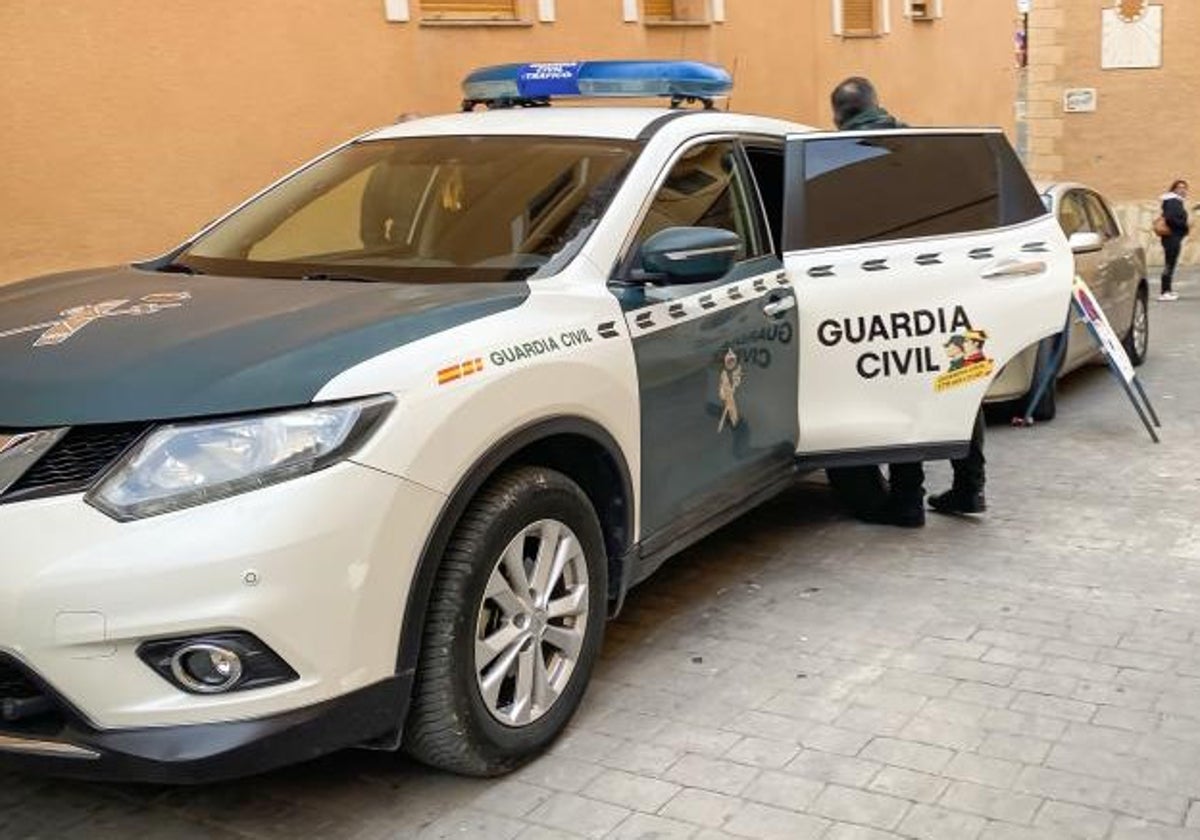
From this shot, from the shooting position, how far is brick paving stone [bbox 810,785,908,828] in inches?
126

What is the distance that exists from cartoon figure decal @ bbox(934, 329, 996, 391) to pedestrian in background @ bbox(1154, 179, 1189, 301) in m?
10.8

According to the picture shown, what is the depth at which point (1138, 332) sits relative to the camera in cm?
1005

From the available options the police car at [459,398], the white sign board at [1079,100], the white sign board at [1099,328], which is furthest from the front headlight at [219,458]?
the white sign board at [1079,100]

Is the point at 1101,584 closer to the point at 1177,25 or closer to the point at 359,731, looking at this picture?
the point at 359,731

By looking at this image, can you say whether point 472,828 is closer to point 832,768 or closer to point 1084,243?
point 832,768

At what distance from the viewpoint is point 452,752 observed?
3225mm

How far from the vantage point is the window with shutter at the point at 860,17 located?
15062mm

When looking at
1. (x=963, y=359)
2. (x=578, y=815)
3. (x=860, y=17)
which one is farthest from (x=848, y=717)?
(x=860, y=17)

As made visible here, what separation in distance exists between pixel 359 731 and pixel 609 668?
4.51 feet

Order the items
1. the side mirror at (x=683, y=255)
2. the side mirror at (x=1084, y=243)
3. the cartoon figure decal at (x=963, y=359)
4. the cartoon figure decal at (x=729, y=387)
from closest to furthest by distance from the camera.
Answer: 1. the side mirror at (x=683, y=255)
2. the cartoon figure decal at (x=729, y=387)
3. the cartoon figure decal at (x=963, y=359)
4. the side mirror at (x=1084, y=243)

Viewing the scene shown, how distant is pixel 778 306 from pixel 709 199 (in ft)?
1.53

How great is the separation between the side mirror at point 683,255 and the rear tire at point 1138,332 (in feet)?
22.0

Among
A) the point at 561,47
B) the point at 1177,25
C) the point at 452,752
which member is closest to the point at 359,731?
the point at 452,752

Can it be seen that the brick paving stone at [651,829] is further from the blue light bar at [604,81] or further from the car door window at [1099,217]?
the car door window at [1099,217]
